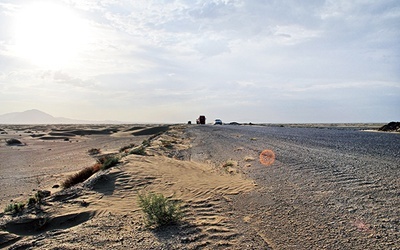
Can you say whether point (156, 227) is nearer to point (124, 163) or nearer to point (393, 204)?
point (393, 204)

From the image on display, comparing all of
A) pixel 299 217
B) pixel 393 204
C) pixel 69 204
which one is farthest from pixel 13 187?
pixel 393 204

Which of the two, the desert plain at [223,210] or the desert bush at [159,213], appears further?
the desert bush at [159,213]

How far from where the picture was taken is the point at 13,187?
463 inches

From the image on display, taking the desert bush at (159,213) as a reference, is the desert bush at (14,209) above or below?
below

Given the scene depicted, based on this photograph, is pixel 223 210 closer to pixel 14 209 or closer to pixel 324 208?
pixel 324 208

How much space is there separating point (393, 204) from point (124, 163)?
9.59 m

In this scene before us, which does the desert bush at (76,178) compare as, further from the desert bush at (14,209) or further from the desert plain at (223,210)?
the desert bush at (14,209)

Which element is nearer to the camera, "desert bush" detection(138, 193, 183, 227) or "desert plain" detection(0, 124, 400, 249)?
"desert plain" detection(0, 124, 400, 249)

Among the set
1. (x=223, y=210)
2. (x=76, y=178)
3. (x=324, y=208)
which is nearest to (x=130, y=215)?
(x=223, y=210)

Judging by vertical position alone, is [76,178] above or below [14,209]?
above

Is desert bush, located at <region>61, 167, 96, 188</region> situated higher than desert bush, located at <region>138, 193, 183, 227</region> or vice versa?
desert bush, located at <region>138, 193, 183, 227</region>

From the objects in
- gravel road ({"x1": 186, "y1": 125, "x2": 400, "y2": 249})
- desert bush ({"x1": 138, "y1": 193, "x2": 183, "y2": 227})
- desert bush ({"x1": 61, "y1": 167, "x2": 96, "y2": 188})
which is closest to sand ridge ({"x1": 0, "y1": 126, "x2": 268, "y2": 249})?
desert bush ({"x1": 138, "y1": 193, "x2": 183, "y2": 227})

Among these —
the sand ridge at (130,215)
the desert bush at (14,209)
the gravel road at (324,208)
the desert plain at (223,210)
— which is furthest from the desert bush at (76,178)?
the gravel road at (324,208)

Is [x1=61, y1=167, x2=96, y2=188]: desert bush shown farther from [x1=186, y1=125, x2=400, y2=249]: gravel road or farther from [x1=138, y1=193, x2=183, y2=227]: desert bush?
A: [x1=186, y1=125, x2=400, y2=249]: gravel road
